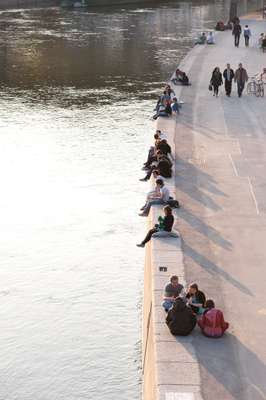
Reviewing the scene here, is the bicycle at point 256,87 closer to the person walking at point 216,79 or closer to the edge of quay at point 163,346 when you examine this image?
the person walking at point 216,79

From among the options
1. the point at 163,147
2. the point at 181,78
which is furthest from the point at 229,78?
the point at 163,147

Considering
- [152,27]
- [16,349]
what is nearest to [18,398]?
[16,349]

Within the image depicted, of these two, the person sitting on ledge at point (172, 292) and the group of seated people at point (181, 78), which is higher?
the group of seated people at point (181, 78)

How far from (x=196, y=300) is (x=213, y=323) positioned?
76 cm

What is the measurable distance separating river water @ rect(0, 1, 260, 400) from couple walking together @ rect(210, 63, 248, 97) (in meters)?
2.94

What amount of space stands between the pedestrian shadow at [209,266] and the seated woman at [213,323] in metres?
1.68

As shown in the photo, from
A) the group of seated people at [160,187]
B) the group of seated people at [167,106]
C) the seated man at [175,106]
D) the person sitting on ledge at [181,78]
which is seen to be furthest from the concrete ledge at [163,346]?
the person sitting on ledge at [181,78]

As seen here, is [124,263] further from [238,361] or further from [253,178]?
[238,361]

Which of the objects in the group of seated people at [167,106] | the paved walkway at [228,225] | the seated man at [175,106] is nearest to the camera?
the paved walkway at [228,225]

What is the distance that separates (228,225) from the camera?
17.1 meters

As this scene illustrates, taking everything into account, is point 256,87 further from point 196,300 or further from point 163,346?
point 163,346

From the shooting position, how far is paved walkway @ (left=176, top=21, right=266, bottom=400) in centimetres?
1165

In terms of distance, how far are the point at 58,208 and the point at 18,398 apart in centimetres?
861

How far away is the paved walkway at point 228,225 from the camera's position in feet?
38.2
